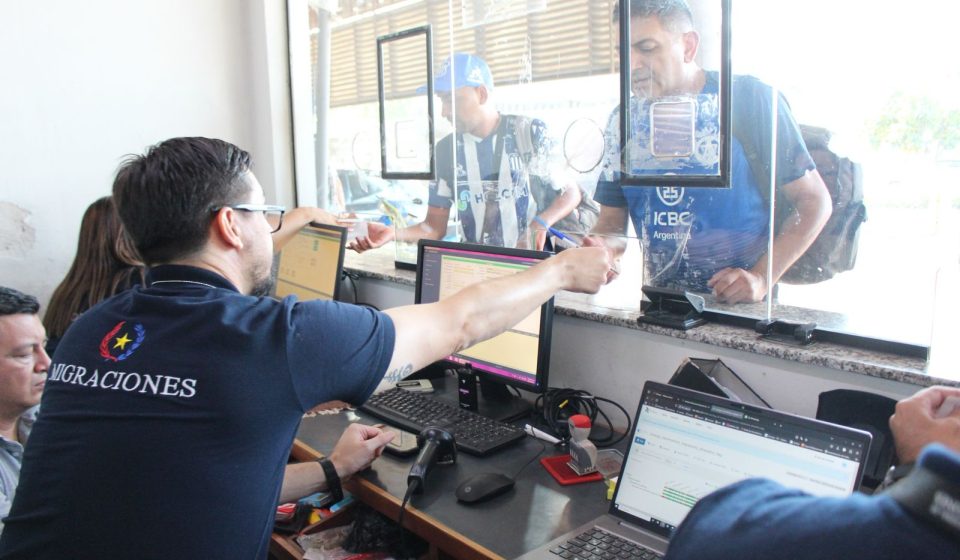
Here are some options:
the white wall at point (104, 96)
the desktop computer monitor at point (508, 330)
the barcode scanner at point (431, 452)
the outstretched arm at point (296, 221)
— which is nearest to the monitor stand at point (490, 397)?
the desktop computer monitor at point (508, 330)

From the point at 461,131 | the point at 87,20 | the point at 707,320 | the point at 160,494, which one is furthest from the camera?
the point at 87,20

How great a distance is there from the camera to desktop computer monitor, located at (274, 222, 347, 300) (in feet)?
7.73

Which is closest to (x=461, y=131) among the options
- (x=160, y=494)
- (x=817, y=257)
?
(x=817, y=257)

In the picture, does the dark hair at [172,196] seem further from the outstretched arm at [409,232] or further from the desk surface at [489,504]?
the outstretched arm at [409,232]

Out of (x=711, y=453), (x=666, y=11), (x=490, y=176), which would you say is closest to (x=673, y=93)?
(x=666, y=11)

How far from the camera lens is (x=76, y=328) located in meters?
1.17

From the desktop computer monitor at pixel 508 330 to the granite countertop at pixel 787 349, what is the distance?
0.14m

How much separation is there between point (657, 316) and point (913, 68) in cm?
71

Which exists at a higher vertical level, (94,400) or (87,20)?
(87,20)

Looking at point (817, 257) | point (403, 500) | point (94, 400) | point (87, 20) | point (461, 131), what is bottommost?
point (403, 500)

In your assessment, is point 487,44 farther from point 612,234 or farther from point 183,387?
point 183,387

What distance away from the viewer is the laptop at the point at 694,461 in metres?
1.04

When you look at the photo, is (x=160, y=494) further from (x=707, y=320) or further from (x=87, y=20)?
(x=87, y=20)

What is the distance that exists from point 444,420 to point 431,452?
0.27 metres
